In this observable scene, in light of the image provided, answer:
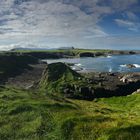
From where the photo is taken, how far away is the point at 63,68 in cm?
15550

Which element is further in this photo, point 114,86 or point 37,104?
point 114,86

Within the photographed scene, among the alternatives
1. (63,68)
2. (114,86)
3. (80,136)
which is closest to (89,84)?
(114,86)

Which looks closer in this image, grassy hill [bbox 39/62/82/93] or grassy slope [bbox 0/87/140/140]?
grassy slope [bbox 0/87/140/140]

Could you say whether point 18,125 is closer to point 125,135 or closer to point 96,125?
point 96,125

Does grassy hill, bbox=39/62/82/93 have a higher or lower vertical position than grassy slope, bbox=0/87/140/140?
lower

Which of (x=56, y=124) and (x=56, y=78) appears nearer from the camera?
(x=56, y=124)

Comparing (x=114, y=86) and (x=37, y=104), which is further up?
(x=37, y=104)

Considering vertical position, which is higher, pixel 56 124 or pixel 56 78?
pixel 56 124

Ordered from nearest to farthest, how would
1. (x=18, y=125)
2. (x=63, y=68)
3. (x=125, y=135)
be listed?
(x=125, y=135), (x=18, y=125), (x=63, y=68)

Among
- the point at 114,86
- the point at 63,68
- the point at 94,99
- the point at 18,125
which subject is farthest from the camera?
the point at 63,68

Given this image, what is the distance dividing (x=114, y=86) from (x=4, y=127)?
98.3m

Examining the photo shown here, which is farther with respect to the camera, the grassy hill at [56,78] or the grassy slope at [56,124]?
the grassy hill at [56,78]

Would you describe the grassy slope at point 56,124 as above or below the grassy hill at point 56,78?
above

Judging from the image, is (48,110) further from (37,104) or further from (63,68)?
(63,68)
